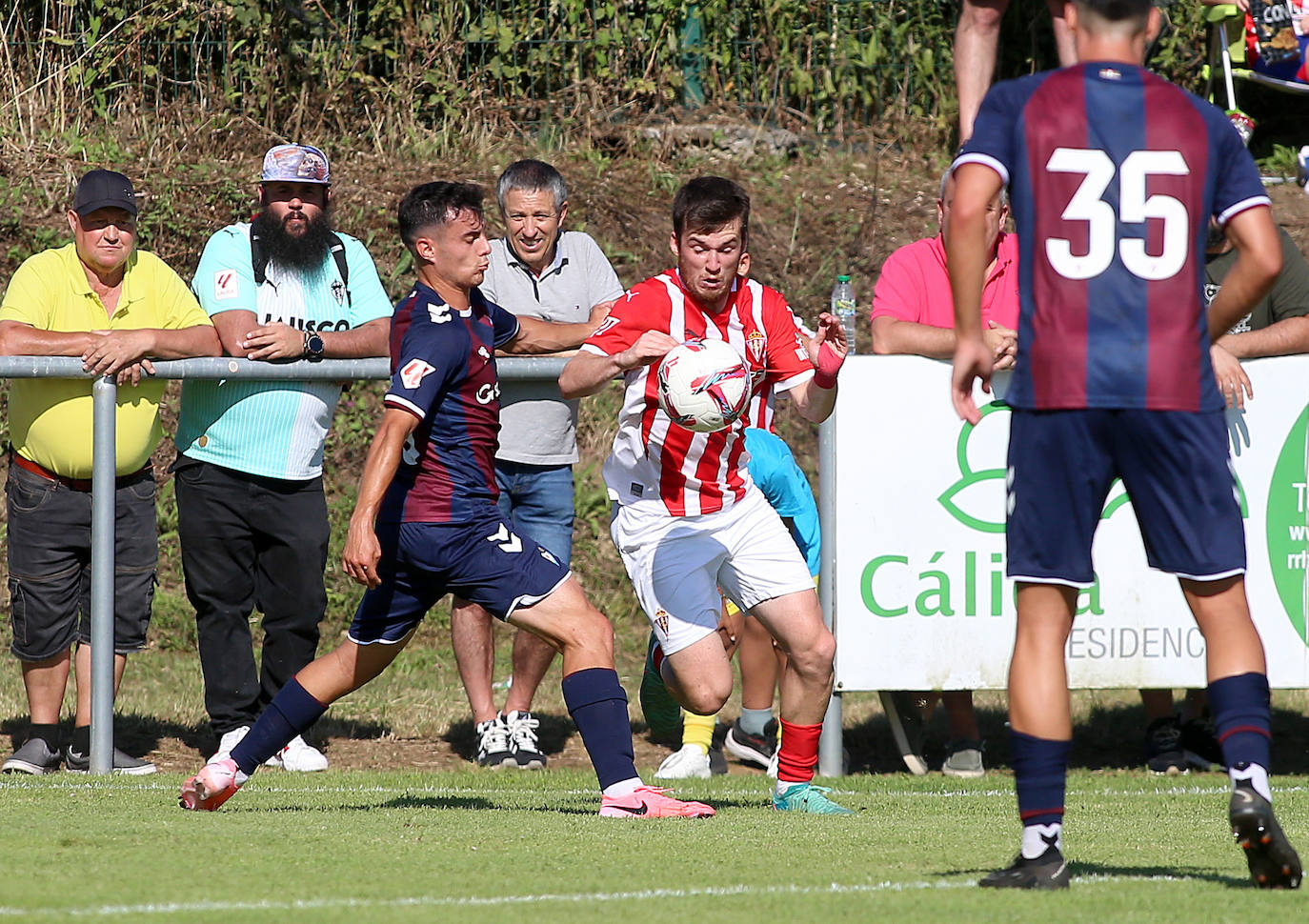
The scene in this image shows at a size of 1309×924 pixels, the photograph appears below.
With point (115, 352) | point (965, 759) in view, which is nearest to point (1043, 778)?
point (965, 759)

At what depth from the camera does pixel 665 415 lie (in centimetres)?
654

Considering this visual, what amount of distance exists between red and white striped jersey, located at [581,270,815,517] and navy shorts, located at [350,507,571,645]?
25.5 inches

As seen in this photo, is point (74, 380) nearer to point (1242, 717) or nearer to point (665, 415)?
point (665, 415)

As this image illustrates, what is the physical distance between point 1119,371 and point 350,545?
2.57 meters

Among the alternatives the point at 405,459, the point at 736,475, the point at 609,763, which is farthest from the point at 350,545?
the point at 736,475

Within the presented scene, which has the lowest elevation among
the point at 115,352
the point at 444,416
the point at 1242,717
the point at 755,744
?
the point at 755,744

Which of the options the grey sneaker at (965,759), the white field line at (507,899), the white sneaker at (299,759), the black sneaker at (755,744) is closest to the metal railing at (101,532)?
the white sneaker at (299,759)

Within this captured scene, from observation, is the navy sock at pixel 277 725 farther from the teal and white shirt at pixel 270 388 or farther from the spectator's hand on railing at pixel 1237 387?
the spectator's hand on railing at pixel 1237 387

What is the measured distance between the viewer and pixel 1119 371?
14.4 feet

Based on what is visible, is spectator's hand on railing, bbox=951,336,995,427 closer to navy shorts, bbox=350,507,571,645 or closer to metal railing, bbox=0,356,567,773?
navy shorts, bbox=350,507,571,645

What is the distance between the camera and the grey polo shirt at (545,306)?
804 cm

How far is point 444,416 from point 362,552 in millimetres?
631

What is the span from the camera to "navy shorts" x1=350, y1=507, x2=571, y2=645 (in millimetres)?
6070

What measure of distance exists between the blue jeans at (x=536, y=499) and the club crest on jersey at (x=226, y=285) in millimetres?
1365
